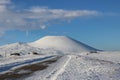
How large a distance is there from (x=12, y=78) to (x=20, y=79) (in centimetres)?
129

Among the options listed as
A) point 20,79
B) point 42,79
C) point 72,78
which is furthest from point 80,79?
point 20,79

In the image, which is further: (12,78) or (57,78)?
(12,78)

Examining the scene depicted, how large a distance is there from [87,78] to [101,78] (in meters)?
1.39

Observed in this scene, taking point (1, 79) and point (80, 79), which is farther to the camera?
point (1, 79)

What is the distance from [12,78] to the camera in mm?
34688

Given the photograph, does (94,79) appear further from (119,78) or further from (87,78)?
(119,78)

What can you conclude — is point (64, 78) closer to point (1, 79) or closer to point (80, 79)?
point (80, 79)

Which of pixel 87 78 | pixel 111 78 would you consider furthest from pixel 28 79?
pixel 111 78

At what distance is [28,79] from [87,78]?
17.2 feet

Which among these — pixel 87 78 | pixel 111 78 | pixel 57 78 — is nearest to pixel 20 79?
pixel 57 78

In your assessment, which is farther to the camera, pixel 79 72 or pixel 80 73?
pixel 79 72

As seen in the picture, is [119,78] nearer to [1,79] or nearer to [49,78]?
[49,78]

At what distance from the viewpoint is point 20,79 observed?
33.7m

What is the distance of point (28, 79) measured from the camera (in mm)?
33188
